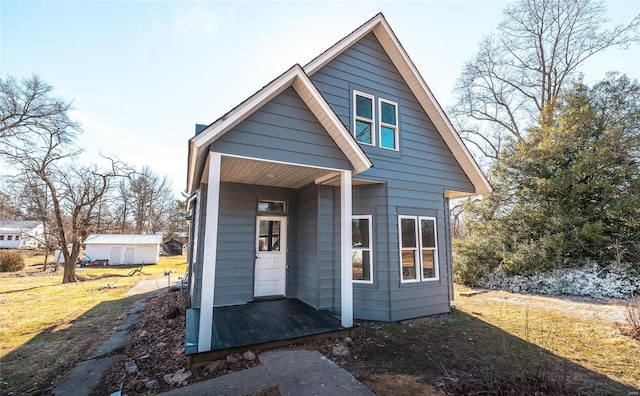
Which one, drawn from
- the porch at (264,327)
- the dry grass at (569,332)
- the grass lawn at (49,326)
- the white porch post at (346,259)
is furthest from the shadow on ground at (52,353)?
the dry grass at (569,332)

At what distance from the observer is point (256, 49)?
7.66 metres

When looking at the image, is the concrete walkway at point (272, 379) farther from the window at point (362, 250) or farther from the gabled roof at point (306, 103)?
the gabled roof at point (306, 103)

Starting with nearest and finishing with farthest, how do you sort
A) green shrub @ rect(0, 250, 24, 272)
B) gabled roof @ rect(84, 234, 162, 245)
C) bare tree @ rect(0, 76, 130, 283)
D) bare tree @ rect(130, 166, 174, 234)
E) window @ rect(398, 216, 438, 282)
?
window @ rect(398, 216, 438, 282) → bare tree @ rect(0, 76, 130, 283) → green shrub @ rect(0, 250, 24, 272) → gabled roof @ rect(84, 234, 162, 245) → bare tree @ rect(130, 166, 174, 234)

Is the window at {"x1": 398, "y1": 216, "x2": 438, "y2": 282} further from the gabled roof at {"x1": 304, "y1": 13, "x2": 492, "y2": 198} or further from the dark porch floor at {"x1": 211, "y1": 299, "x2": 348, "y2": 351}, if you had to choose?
the dark porch floor at {"x1": 211, "y1": 299, "x2": 348, "y2": 351}

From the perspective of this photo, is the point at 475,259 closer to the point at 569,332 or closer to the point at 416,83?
the point at 569,332

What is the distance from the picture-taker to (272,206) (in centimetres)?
A: 721

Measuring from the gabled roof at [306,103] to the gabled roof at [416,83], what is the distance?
1.80m

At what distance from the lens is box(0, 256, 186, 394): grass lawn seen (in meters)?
4.14

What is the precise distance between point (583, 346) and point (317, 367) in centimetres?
487

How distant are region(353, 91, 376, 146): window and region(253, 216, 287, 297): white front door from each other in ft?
9.64

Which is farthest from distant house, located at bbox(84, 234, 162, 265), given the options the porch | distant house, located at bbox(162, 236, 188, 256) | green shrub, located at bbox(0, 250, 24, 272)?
the porch

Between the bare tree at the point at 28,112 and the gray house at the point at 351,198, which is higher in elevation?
the bare tree at the point at 28,112

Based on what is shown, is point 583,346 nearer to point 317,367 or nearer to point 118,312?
point 317,367

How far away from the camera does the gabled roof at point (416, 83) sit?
21.8 feet
